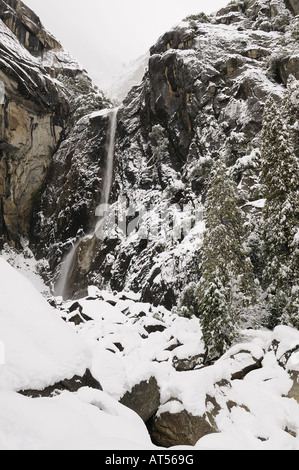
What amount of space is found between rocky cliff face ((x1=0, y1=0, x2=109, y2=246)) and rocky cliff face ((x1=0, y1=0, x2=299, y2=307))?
34 cm

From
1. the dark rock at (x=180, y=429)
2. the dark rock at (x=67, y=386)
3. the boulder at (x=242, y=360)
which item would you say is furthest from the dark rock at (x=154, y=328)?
the dark rock at (x=67, y=386)

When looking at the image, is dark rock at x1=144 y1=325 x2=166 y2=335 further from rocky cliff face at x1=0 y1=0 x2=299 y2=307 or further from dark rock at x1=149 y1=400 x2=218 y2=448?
dark rock at x1=149 y1=400 x2=218 y2=448

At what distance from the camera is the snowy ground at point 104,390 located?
414 cm

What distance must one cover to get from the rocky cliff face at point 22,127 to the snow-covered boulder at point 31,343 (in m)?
44.3

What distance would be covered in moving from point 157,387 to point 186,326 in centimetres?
951

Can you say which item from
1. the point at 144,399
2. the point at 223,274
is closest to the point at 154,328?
the point at 223,274

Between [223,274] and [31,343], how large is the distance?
1082 centimetres

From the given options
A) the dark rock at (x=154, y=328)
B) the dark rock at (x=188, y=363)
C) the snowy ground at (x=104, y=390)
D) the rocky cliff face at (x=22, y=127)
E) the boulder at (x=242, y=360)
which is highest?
the rocky cliff face at (x=22, y=127)

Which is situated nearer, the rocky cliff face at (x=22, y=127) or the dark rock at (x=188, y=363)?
the dark rock at (x=188, y=363)

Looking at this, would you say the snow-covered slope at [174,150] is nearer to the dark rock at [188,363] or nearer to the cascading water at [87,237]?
the cascading water at [87,237]

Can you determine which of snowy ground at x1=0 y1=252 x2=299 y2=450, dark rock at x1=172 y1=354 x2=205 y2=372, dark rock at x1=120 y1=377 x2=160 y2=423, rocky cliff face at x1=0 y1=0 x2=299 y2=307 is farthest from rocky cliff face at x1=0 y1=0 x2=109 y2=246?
dark rock at x1=120 y1=377 x2=160 y2=423

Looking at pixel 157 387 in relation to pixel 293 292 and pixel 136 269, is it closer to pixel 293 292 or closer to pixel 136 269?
pixel 293 292

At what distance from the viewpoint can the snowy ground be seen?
163 inches

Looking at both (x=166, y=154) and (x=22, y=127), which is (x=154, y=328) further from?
(x=22, y=127)
